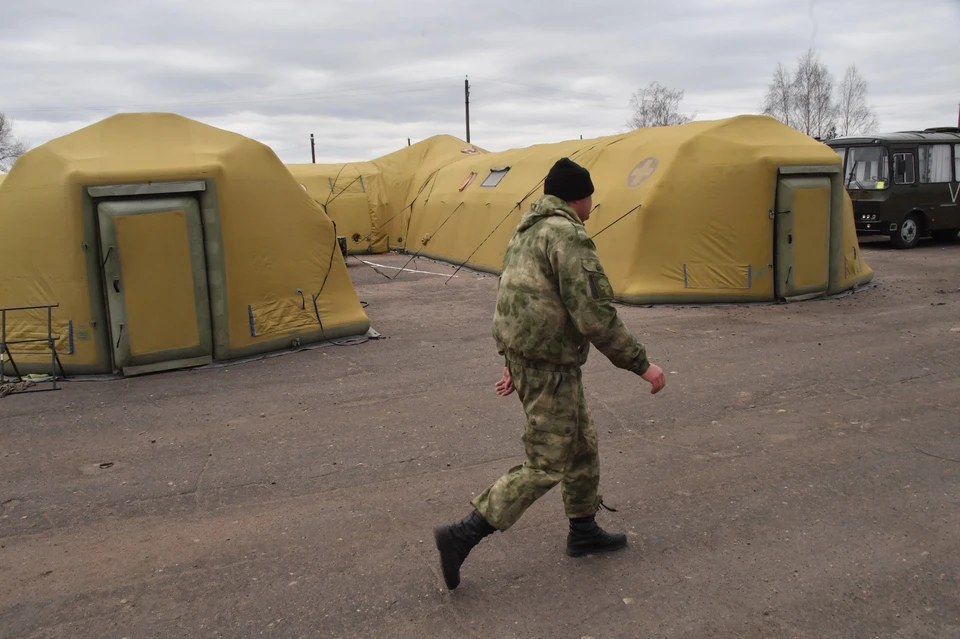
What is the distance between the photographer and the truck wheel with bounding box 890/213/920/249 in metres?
17.4

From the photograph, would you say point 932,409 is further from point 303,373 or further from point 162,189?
point 162,189

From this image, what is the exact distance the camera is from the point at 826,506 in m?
4.27

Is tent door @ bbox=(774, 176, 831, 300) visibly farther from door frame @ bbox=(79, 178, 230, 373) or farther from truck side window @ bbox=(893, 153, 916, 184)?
door frame @ bbox=(79, 178, 230, 373)

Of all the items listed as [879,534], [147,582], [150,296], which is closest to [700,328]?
[879,534]

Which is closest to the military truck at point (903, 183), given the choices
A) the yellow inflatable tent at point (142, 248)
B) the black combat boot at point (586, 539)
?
the yellow inflatable tent at point (142, 248)

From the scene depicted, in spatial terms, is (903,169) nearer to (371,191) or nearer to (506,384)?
(371,191)

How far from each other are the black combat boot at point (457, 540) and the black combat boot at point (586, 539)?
0.50 metres

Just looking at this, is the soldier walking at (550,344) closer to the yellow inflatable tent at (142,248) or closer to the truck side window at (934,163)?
the yellow inflatable tent at (142,248)

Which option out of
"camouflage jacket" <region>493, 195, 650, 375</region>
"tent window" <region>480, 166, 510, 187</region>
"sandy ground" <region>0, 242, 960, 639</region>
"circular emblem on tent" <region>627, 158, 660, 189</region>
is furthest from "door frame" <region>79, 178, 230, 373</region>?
"tent window" <region>480, 166, 510, 187</region>

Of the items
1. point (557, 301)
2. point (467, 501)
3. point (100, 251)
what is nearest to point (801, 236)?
point (467, 501)

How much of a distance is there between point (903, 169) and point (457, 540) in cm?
1693

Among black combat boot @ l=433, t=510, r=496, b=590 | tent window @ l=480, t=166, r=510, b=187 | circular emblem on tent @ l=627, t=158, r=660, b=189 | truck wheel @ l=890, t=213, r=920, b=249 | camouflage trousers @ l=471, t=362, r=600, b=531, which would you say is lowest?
black combat boot @ l=433, t=510, r=496, b=590

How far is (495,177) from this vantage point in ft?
55.7

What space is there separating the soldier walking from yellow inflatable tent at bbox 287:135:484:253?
17515 mm
